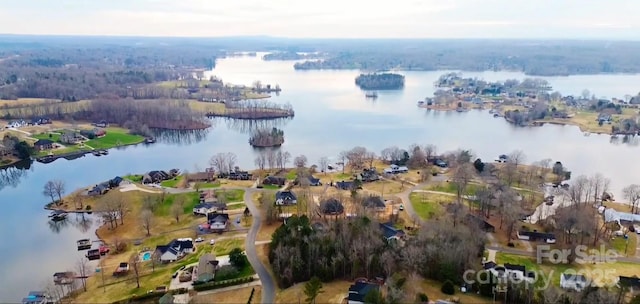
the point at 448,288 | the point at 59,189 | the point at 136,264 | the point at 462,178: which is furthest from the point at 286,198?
the point at 59,189

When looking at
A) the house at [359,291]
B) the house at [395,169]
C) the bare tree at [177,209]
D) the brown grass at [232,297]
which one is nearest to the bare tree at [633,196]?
the house at [395,169]

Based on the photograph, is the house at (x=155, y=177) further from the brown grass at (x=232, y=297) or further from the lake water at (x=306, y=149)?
the brown grass at (x=232, y=297)

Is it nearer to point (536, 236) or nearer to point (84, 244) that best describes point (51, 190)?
point (84, 244)

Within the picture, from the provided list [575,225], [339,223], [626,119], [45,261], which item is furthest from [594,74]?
[45,261]

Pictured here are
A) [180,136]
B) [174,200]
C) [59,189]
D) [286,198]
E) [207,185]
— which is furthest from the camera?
[180,136]

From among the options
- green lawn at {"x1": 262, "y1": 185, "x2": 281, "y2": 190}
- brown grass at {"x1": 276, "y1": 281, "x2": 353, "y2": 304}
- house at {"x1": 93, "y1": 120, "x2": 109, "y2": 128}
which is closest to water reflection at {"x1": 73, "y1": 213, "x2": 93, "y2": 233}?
green lawn at {"x1": 262, "y1": 185, "x2": 281, "y2": 190}

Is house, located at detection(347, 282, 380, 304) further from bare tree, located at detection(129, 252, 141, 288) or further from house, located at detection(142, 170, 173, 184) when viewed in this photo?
house, located at detection(142, 170, 173, 184)

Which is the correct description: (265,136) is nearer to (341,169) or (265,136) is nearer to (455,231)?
(341,169)
